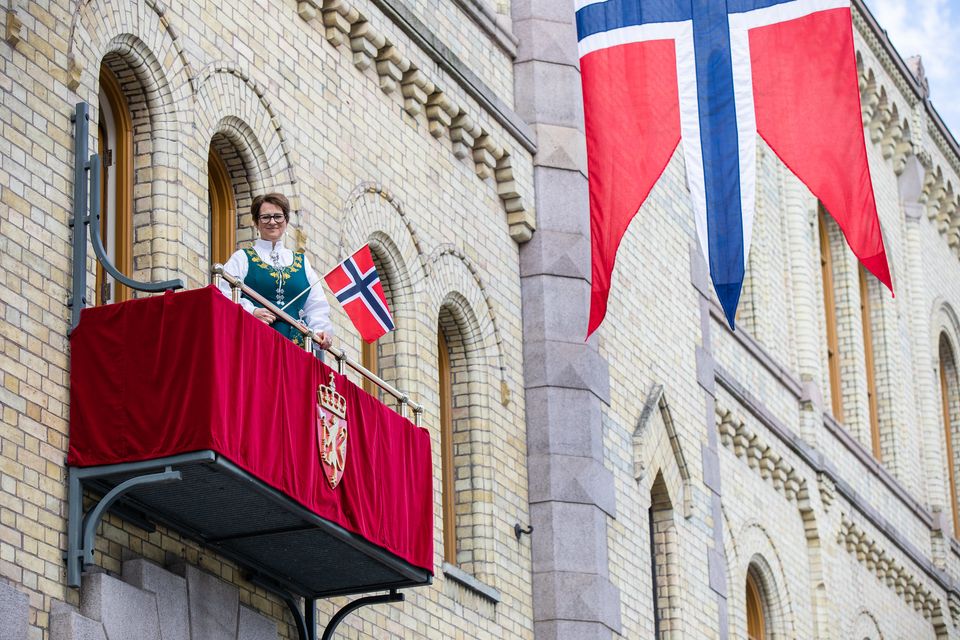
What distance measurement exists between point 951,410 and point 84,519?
1025 inches

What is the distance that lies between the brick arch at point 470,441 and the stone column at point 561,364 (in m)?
0.88

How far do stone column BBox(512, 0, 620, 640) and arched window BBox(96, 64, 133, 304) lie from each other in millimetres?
6134

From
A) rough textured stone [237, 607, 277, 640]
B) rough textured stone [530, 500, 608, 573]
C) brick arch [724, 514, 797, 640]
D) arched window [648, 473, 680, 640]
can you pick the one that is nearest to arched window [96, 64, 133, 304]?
rough textured stone [237, 607, 277, 640]

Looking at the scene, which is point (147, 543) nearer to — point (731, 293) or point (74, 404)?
point (74, 404)

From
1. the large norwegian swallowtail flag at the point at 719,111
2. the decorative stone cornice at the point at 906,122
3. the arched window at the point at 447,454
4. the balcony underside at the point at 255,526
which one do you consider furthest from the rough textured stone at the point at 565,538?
the decorative stone cornice at the point at 906,122

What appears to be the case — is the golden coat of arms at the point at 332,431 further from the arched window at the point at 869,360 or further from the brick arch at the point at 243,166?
the arched window at the point at 869,360

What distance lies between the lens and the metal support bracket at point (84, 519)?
12.9 m

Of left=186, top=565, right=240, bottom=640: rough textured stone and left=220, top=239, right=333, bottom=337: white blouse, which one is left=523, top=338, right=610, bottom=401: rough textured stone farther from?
left=186, top=565, right=240, bottom=640: rough textured stone

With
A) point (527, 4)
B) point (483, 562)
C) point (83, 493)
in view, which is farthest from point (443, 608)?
point (527, 4)

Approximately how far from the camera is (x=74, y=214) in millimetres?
13812

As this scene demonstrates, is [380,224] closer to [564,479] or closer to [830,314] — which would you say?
[564,479]

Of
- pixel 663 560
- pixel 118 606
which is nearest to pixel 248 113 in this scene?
pixel 118 606

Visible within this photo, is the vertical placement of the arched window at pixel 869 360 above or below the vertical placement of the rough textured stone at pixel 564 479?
above

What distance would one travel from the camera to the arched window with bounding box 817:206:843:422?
31.1 m
